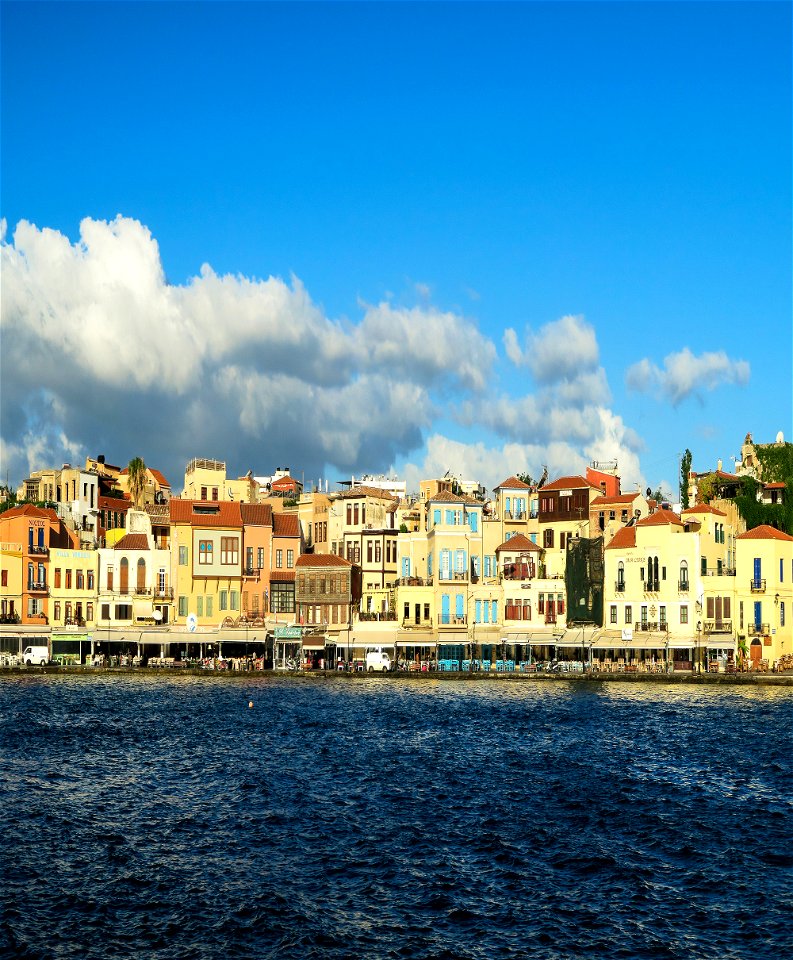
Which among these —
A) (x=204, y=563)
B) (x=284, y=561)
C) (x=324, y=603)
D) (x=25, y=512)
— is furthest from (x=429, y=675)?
(x=25, y=512)

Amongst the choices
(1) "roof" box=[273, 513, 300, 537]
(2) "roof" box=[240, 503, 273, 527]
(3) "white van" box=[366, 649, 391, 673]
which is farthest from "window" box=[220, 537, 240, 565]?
(3) "white van" box=[366, 649, 391, 673]

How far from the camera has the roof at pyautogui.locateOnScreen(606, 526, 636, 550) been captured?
9812cm

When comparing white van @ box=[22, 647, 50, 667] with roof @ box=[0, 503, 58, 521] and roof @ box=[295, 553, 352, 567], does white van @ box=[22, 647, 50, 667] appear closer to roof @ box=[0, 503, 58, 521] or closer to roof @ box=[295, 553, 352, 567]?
roof @ box=[0, 503, 58, 521]

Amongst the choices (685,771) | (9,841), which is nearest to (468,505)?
(685,771)

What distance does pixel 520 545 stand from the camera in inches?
4050

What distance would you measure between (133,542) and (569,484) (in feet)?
125

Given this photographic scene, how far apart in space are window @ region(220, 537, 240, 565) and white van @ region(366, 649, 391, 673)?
15.8 m

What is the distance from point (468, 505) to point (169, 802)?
6487 centimetres

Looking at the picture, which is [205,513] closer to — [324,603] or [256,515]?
[256,515]

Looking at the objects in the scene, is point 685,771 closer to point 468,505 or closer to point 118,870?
point 118,870

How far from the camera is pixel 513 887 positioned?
105 ft

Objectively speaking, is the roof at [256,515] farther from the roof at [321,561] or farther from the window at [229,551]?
the roof at [321,561]

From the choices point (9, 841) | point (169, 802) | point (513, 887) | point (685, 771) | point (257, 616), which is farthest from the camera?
point (257, 616)

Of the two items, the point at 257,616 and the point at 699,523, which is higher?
the point at 699,523
